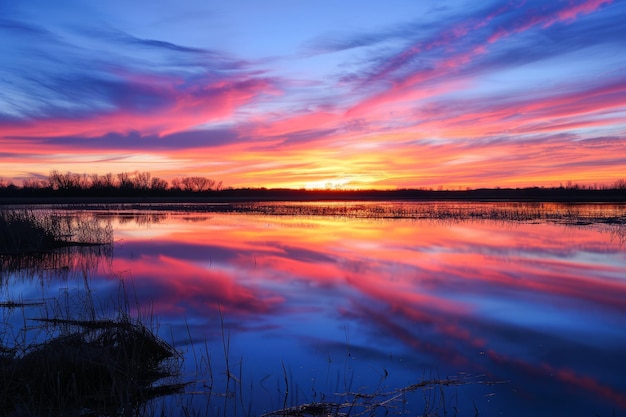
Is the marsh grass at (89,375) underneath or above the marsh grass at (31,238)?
underneath

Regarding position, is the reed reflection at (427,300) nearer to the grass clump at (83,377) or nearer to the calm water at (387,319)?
the calm water at (387,319)

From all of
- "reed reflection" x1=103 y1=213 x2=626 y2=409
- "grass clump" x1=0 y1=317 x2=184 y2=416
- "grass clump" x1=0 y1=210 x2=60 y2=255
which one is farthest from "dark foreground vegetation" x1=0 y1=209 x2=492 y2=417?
"grass clump" x1=0 y1=210 x2=60 y2=255

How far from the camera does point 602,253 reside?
1683 centimetres

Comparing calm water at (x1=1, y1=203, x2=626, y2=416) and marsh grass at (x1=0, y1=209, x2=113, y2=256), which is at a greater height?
marsh grass at (x1=0, y1=209, x2=113, y2=256)

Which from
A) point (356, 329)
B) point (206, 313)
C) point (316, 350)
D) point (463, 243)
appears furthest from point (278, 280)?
point (463, 243)

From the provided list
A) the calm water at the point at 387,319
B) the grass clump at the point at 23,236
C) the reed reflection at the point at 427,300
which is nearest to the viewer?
the calm water at the point at 387,319

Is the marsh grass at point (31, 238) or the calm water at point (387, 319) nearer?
the calm water at point (387, 319)

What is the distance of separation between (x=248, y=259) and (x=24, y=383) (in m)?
11.3

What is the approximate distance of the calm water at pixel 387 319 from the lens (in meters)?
5.81

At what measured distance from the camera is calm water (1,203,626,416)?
581cm

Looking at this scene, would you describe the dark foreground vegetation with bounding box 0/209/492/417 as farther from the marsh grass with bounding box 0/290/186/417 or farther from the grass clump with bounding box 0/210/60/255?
the grass clump with bounding box 0/210/60/255

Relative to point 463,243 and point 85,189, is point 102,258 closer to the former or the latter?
point 463,243

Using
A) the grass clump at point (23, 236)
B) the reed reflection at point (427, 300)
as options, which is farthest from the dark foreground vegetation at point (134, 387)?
the grass clump at point (23, 236)

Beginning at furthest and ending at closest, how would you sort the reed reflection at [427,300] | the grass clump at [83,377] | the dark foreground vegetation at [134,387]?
1. the reed reflection at [427,300]
2. the dark foreground vegetation at [134,387]
3. the grass clump at [83,377]
